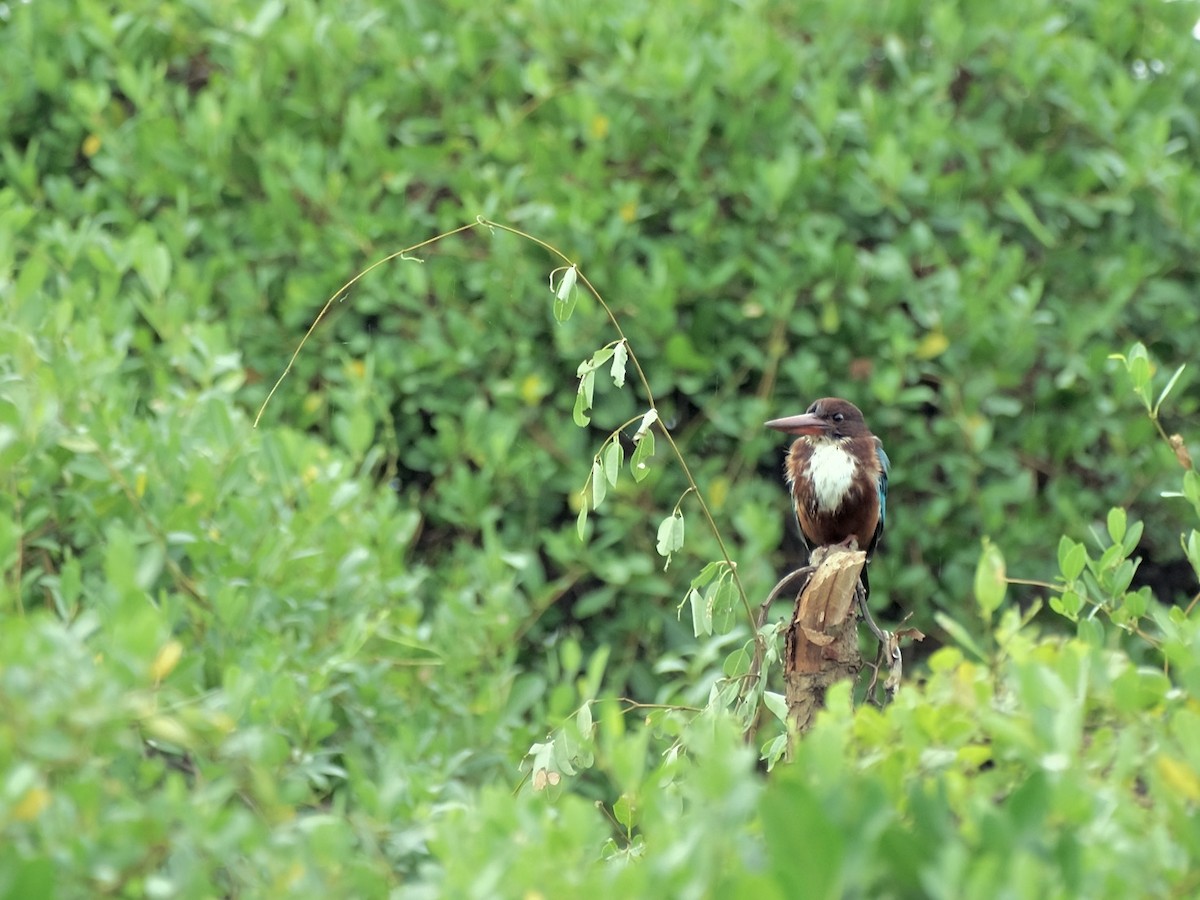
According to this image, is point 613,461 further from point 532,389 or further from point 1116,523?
point 532,389

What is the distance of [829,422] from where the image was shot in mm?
4254

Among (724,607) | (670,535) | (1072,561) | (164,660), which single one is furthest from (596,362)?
(164,660)

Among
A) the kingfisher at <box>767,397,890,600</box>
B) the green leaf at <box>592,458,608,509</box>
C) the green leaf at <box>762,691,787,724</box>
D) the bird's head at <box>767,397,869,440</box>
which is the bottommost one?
the kingfisher at <box>767,397,890,600</box>

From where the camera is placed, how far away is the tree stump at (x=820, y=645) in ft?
8.73

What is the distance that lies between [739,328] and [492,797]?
3381 mm

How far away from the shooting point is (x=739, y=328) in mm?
4828

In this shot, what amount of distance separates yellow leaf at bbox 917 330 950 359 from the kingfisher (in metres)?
0.43

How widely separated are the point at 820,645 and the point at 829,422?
166 centimetres

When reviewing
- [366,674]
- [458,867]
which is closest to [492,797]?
[458,867]

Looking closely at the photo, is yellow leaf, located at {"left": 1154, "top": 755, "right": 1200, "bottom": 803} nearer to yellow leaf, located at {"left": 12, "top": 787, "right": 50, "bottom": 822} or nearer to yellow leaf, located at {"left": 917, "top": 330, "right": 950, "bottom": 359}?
yellow leaf, located at {"left": 12, "top": 787, "right": 50, "bottom": 822}

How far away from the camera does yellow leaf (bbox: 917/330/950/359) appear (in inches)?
182

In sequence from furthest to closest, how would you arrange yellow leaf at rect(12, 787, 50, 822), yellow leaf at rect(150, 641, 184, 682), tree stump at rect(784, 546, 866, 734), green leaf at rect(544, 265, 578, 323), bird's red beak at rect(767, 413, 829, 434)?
bird's red beak at rect(767, 413, 829, 434)
tree stump at rect(784, 546, 866, 734)
green leaf at rect(544, 265, 578, 323)
yellow leaf at rect(150, 641, 184, 682)
yellow leaf at rect(12, 787, 50, 822)

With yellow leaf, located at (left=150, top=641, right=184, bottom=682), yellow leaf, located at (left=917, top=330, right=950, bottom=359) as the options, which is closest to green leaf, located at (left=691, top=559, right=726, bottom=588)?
yellow leaf, located at (left=150, top=641, right=184, bottom=682)

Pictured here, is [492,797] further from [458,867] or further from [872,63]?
[872,63]
